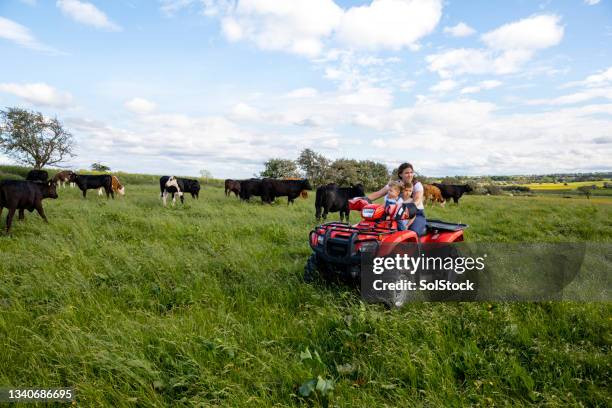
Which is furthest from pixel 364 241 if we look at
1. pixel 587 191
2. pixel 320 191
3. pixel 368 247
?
pixel 587 191

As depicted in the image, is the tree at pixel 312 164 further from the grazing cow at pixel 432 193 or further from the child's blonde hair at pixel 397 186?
the child's blonde hair at pixel 397 186

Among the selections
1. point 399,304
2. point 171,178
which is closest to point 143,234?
point 399,304

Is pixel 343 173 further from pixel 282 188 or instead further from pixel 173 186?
pixel 173 186

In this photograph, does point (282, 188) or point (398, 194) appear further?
point (282, 188)

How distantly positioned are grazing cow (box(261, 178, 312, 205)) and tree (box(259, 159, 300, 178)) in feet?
83.8

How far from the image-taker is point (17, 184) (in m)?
9.34

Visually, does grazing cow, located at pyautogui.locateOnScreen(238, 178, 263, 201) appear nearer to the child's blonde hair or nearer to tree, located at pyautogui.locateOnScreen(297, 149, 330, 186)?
the child's blonde hair

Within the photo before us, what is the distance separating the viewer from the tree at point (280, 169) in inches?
1809

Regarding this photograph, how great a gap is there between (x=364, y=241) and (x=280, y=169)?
4296 centimetres

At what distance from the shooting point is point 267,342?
3.17 meters

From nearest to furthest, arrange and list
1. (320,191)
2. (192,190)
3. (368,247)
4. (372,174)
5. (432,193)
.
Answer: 1. (368,247)
2. (320,191)
3. (192,190)
4. (432,193)
5. (372,174)

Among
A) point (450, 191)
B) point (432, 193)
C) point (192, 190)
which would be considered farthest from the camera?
point (450, 191)

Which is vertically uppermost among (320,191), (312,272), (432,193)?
(320,191)

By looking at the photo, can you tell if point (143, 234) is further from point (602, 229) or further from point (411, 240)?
point (602, 229)
